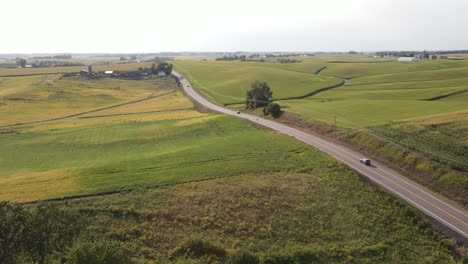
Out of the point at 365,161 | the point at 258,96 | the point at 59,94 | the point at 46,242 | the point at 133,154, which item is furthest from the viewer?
the point at 59,94

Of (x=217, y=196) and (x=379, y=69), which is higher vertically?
(x=379, y=69)

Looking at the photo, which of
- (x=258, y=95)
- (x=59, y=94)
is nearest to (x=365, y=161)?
(x=258, y=95)

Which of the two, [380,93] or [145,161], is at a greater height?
[380,93]


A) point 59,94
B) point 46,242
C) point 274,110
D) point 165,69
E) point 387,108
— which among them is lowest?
point 46,242

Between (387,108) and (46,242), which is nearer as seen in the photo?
(46,242)

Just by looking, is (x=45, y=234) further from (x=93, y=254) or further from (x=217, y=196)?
(x=217, y=196)

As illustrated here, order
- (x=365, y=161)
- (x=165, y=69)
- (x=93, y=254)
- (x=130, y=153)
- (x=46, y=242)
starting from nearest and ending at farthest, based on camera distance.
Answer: (x=93, y=254) → (x=46, y=242) → (x=365, y=161) → (x=130, y=153) → (x=165, y=69)

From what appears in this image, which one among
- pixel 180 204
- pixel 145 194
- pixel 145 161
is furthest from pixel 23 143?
pixel 180 204

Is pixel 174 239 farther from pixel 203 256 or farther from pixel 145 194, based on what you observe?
pixel 145 194
